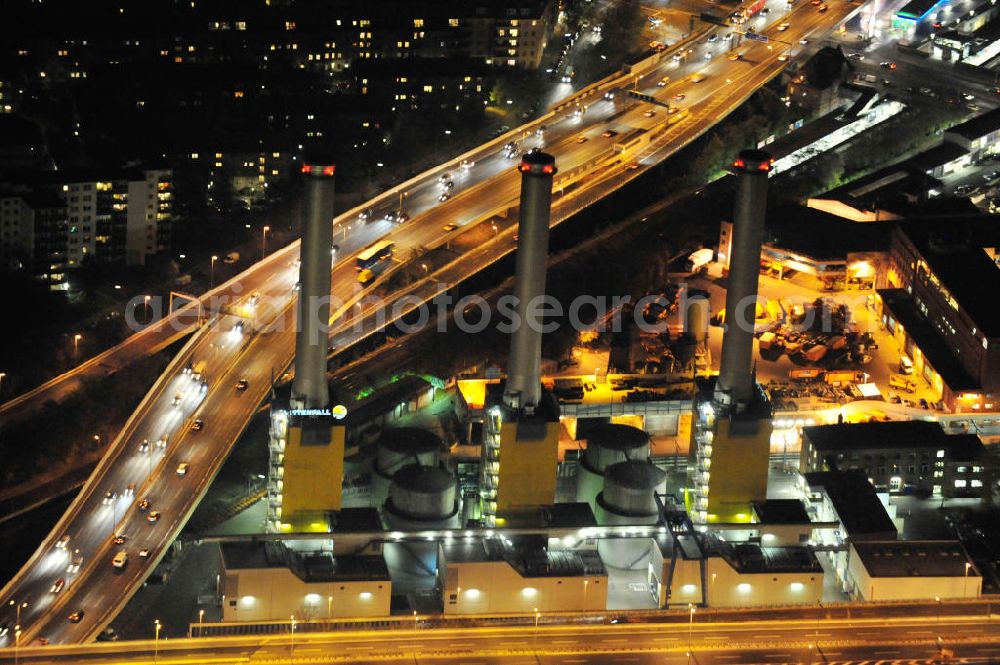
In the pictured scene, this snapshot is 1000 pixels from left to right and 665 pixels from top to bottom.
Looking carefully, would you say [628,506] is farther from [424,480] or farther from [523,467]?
[424,480]

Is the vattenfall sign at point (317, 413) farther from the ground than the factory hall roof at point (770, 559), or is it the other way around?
the vattenfall sign at point (317, 413)

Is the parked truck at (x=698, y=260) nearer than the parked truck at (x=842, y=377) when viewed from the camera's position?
No

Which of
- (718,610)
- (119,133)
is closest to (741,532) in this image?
(718,610)

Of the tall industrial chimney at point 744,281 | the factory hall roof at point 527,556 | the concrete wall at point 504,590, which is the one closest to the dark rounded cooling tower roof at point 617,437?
the tall industrial chimney at point 744,281

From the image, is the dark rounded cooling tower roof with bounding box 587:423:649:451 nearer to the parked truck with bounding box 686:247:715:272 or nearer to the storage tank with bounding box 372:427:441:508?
the storage tank with bounding box 372:427:441:508

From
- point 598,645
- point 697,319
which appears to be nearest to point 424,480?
point 598,645

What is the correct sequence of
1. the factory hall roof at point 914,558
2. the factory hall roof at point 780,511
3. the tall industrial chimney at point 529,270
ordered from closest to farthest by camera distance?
the factory hall roof at point 914,558 < the factory hall roof at point 780,511 < the tall industrial chimney at point 529,270

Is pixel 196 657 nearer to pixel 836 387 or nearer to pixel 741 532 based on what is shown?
pixel 741 532

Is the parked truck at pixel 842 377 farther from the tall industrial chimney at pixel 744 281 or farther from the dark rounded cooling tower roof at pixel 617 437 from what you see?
the tall industrial chimney at pixel 744 281
